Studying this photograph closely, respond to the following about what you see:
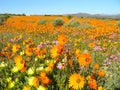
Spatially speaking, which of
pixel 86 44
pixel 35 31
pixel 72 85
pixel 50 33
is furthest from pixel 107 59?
pixel 35 31

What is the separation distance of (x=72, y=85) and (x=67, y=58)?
65 centimetres

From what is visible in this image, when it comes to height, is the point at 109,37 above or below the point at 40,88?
below

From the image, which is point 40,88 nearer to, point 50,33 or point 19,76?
point 19,76

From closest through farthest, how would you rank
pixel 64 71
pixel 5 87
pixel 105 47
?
pixel 64 71
pixel 5 87
pixel 105 47

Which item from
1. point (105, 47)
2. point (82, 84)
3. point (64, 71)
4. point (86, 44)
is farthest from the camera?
point (86, 44)

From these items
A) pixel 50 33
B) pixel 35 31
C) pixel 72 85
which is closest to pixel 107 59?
pixel 72 85

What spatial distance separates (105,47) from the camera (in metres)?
8.93

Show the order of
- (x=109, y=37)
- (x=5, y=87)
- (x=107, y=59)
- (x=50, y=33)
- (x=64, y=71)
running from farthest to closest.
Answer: (x=50, y=33) < (x=109, y=37) < (x=107, y=59) < (x=5, y=87) < (x=64, y=71)

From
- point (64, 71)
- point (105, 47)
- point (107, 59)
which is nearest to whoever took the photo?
point (64, 71)

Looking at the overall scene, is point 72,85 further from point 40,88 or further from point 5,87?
point 5,87

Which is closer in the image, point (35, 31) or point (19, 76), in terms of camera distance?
point (19, 76)

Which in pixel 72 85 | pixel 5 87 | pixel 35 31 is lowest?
pixel 35 31

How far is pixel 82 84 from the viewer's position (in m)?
3.50

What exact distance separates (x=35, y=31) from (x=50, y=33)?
103 centimetres
